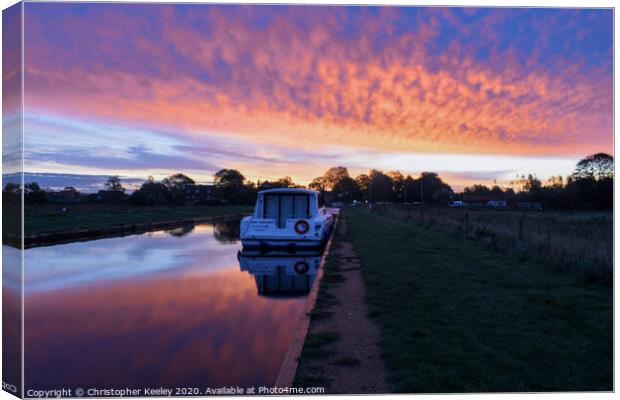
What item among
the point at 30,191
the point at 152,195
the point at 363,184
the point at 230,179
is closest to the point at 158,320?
the point at 30,191

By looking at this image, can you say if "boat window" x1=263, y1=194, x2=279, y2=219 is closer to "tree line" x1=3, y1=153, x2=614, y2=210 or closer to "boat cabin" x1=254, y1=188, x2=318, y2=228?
"boat cabin" x1=254, y1=188, x2=318, y2=228

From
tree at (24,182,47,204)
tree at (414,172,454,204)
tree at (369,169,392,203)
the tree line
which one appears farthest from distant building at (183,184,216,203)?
tree at (24,182,47,204)

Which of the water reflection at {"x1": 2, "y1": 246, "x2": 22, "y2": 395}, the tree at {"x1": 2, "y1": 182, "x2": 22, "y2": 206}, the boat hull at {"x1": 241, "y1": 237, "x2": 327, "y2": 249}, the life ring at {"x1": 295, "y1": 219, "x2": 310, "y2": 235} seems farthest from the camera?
the life ring at {"x1": 295, "y1": 219, "x2": 310, "y2": 235}

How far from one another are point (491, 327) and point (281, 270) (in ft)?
23.7

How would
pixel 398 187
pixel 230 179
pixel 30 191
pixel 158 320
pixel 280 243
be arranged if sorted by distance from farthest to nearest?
pixel 398 187 < pixel 230 179 < pixel 280 243 < pixel 158 320 < pixel 30 191

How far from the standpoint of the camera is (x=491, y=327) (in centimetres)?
605

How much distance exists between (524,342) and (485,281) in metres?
3.88

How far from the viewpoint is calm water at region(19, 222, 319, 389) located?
5.29 m

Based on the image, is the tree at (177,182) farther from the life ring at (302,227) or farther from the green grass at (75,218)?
the life ring at (302,227)

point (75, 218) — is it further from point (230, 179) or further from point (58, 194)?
point (230, 179)

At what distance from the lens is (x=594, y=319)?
637cm

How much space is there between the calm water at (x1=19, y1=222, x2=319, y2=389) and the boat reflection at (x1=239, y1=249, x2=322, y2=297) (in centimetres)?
3

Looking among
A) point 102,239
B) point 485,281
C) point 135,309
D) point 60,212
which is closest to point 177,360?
point 135,309

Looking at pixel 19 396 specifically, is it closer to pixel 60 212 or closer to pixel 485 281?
pixel 485 281
